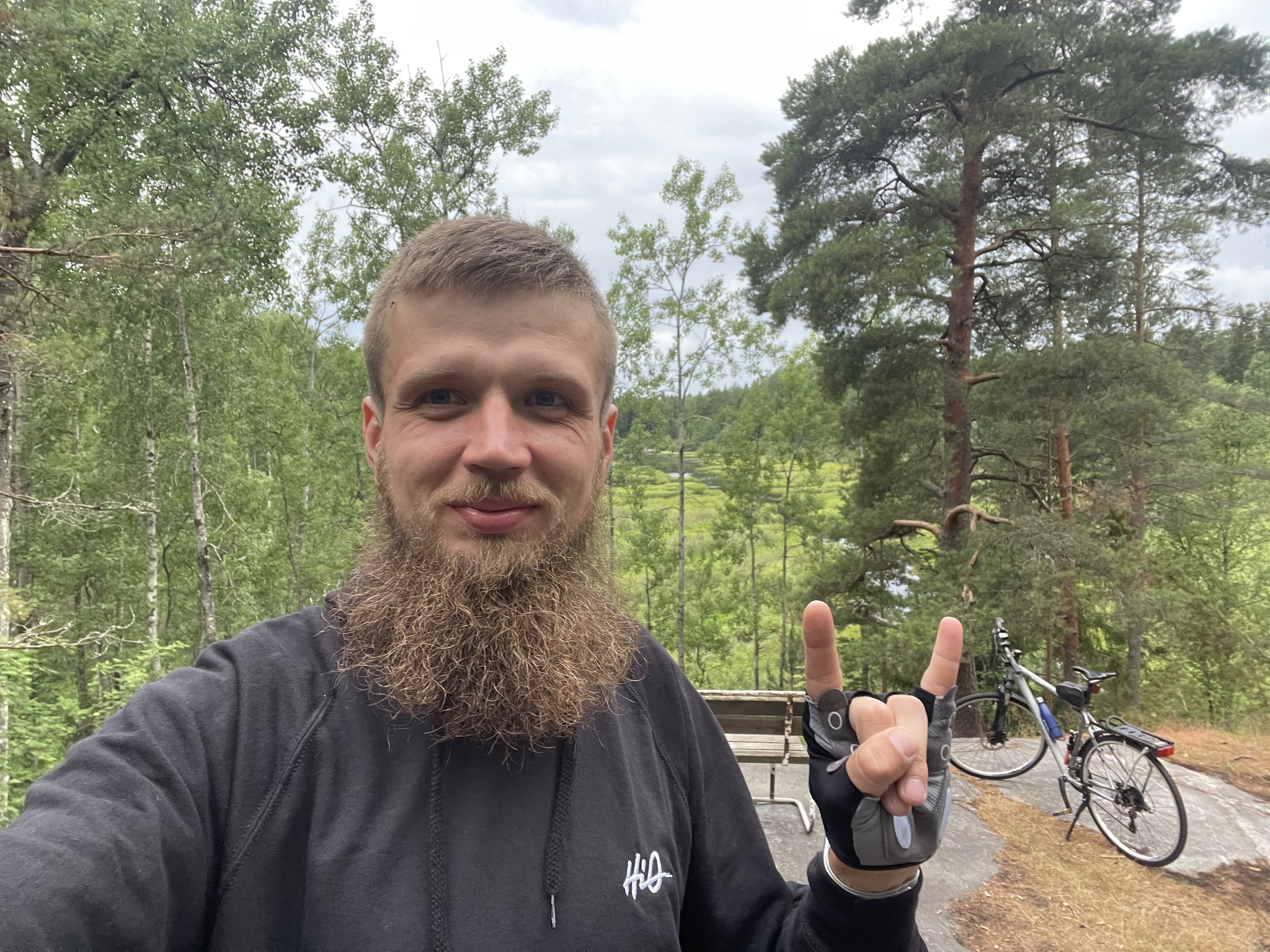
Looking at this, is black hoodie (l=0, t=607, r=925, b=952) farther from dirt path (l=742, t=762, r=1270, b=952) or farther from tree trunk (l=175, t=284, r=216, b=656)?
tree trunk (l=175, t=284, r=216, b=656)

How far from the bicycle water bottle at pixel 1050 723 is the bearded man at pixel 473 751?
5.15 metres

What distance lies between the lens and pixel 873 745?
102 cm

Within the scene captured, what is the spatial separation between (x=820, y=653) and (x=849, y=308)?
8.34 metres

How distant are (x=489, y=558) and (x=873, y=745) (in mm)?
781

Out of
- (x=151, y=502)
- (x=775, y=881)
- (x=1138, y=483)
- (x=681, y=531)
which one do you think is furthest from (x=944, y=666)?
(x=681, y=531)

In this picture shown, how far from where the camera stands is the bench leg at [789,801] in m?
5.06

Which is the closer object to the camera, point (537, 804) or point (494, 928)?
point (494, 928)

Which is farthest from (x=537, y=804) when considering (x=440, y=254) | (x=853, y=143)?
(x=853, y=143)

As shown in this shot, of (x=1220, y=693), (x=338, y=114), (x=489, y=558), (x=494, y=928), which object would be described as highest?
(x=338, y=114)

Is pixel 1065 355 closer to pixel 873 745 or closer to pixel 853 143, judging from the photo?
pixel 853 143

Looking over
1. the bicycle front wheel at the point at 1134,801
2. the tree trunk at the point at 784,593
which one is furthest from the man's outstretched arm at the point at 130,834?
the tree trunk at the point at 784,593

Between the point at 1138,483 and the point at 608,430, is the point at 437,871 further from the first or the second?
the point at 1138,483

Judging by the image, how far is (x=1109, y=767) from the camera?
15.9ft

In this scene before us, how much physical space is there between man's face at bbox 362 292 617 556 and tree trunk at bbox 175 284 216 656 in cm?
1134
